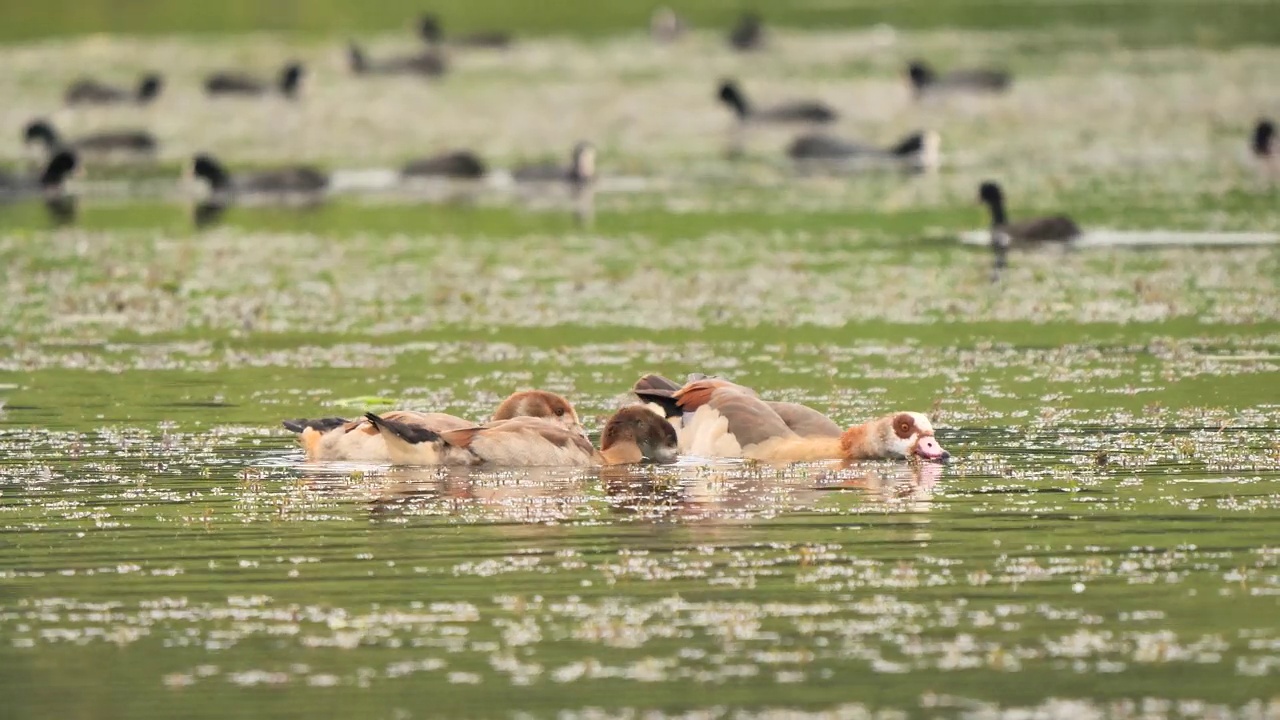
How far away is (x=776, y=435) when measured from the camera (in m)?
17.3

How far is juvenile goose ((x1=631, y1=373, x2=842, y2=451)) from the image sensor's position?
1745 cm

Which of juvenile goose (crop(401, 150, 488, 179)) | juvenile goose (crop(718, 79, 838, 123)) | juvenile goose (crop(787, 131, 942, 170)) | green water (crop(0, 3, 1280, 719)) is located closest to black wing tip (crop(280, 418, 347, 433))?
green water (crop(0, 3, 1280, 719))

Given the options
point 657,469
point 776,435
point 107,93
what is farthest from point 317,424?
point 107,93

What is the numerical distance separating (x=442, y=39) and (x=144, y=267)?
49.2m

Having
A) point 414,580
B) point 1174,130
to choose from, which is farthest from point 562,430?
point 1174,130

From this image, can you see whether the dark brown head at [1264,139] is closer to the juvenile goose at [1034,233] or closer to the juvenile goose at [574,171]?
the juvenile goose at [1034,233]

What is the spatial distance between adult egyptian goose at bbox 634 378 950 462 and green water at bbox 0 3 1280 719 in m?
0.30

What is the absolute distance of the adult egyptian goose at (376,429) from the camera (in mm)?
17141

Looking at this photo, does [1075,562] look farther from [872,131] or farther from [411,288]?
[872,131]

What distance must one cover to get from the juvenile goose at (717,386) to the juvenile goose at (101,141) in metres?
34.2

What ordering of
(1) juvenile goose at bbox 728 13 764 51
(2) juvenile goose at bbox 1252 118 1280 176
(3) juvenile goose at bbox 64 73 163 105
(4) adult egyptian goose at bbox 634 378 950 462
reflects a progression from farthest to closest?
(1) juvenile goose at bbox 728 13 764 51
(3) juvenile goose at bbox 64 73 163 105
(2) juvenile goose at bbox 1252 118 1280 176
(4) adult egyptian goose at bbox 634 378 950 462

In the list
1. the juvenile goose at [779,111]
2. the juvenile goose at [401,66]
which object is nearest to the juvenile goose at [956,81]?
the juvenile goose at [779,111]

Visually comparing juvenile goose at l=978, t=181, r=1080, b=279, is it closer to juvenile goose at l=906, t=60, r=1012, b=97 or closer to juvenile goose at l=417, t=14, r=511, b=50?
juvenile goose at l=906, t=60, r=1012, b=97

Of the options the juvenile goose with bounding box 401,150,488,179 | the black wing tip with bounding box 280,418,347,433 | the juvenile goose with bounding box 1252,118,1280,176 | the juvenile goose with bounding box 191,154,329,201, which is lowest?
the black wing tip with bounding box 280,418,347,433
